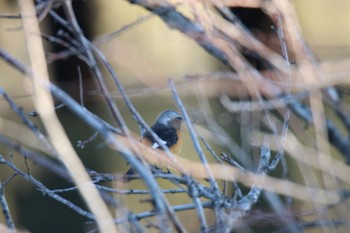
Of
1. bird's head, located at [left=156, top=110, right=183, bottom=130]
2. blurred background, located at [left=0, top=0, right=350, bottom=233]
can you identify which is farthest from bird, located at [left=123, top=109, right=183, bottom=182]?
blurred background, located at [left=0, top=0, right=350, bottom=233]

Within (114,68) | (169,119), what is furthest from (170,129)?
(114,68)

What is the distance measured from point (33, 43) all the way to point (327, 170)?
0.91m

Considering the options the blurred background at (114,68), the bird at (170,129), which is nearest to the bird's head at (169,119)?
the bird at (170,129)

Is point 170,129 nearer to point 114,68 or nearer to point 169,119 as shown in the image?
point 169,119

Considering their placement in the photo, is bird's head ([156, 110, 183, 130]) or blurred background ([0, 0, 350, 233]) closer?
bird's head ([156, 110, 183, 130])

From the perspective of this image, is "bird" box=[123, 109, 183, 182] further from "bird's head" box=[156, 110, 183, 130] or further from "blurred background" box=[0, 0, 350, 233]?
"blurred background" box=[0, 0, 350, 233]

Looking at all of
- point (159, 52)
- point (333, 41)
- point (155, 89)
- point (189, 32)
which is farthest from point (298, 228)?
point (159, 52)

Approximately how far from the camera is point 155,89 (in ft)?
8.31

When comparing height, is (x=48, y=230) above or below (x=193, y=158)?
below

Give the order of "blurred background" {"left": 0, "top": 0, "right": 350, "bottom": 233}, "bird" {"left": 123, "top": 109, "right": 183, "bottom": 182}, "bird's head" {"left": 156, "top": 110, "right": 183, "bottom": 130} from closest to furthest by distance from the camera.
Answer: "bird" {"left": 123, "top": 109, "right": 183, "bottom": 182}, "bird's head" {"left": 156, "top": 110, "right": 183, "bottom": 130}, "blurred background" {"left": 0, "top": 0, "right": 350, "bottom": 233}

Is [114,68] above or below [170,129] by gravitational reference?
above

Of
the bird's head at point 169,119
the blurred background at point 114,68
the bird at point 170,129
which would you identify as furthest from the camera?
the blurred background at point 114,68

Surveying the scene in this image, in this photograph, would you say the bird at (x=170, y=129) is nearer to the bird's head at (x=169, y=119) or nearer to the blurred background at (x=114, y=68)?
the bird's head at (x=169, y=119)

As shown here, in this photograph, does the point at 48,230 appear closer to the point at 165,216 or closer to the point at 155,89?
the point at 155,89
